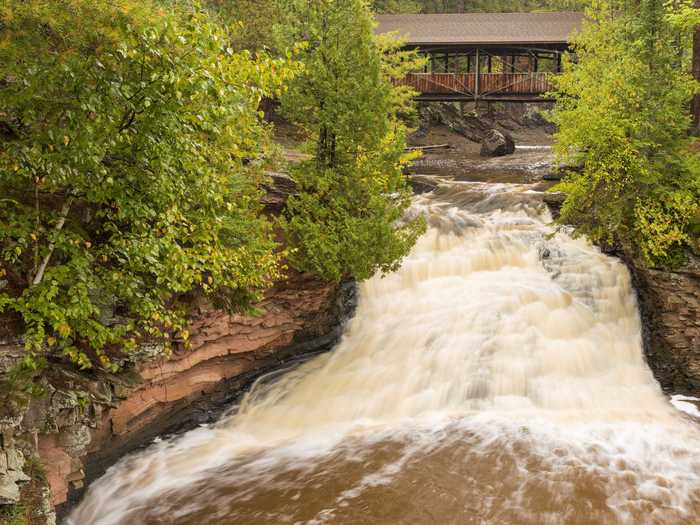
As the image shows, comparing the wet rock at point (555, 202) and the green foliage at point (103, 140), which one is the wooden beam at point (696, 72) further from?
the green foliage at point (103, 140)

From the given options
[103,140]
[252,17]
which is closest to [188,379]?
[103,140]

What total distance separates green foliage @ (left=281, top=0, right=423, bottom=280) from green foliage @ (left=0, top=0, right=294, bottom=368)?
403cm

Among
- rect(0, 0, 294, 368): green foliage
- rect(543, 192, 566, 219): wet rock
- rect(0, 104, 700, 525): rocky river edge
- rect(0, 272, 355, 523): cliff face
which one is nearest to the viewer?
rect(0, 0, 294, 368): green foliage

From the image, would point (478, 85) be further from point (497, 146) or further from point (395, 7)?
point (395, 7)

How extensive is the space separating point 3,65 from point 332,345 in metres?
8.98

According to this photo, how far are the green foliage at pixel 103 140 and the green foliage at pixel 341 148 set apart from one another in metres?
4.03

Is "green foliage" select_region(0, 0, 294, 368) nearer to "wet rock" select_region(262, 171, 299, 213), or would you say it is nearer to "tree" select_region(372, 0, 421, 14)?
"wet rock" select_region(262, 171, 299, 213)

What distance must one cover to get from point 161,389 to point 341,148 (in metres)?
5.85

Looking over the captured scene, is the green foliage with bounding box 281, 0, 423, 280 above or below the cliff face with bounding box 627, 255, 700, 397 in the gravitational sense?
above

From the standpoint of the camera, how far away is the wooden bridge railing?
96.4 ft


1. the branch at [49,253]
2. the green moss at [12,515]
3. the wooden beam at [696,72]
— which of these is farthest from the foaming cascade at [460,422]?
the wooden beam at [696,72]

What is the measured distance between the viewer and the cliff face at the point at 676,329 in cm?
1150

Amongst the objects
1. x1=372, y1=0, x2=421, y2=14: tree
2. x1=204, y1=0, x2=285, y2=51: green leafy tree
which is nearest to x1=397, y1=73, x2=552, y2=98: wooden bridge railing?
x1=204, y1=0, x2=285, y2=51: green leafy tree

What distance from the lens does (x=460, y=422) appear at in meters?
10.0
